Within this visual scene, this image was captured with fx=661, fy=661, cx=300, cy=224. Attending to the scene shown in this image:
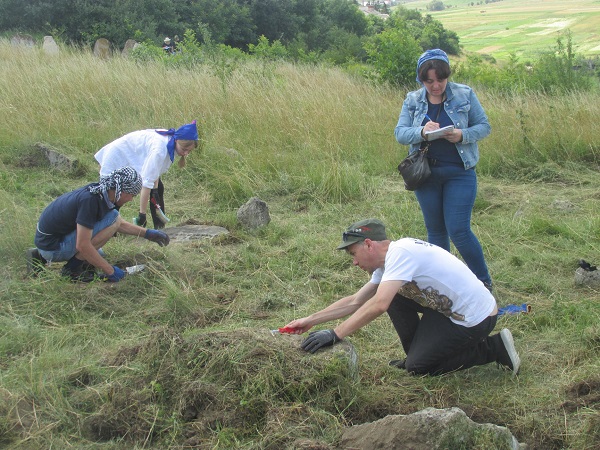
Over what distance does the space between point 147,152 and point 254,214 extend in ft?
3.89

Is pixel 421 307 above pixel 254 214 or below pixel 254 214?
above

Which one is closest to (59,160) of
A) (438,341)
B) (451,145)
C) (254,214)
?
(254,214)

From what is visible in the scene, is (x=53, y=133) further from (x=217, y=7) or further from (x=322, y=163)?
(x=217, y=7)

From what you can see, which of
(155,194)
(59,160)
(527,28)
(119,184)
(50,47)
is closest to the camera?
(119,184)

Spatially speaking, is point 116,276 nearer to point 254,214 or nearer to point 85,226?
point 85,226

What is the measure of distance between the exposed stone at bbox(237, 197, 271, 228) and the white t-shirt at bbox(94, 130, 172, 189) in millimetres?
897

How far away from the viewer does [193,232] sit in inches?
257

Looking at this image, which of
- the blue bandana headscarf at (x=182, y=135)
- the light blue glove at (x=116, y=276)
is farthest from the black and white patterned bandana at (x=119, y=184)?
the blue bandana headscarf at (x=182, y=135)

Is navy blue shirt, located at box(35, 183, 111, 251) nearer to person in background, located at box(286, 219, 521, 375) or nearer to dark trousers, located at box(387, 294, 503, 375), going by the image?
person in background, located at box(286, 219, 521, 375)

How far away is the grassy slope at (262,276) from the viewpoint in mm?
3352

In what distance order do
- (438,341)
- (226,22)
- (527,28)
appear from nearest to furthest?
1. (438,341)
2. (527,28)
3. (226,22)

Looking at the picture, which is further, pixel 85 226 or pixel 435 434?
pixel 85 226

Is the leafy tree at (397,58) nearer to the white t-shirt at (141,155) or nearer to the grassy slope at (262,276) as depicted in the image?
the grassy slope at (262,276)

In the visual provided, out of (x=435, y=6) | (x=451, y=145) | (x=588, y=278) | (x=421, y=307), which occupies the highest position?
(x=451, y=145)
